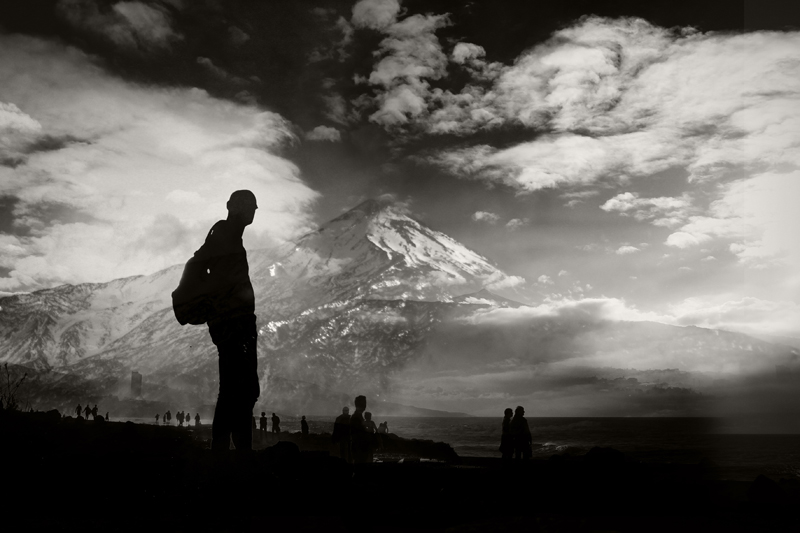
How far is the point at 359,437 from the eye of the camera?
13070 millimetres

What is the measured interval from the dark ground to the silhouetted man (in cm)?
109

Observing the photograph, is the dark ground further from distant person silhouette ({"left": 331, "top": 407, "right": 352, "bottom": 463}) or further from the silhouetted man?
distant person silhouette ({"left": 331, "top": 407, "right": 352, "bottom": 463})

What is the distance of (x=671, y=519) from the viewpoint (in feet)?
14.7

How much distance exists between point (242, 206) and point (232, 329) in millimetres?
1710

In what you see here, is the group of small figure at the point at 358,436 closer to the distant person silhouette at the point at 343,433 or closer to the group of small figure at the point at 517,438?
the distant person silhouette at the point at 343,433

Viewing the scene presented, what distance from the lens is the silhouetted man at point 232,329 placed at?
24.8 feet

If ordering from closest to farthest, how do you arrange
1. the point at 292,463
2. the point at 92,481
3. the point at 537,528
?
the point at 537,528 < the point at 92,481 < the point at 292,463

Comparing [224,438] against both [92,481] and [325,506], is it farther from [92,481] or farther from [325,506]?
[325,506]

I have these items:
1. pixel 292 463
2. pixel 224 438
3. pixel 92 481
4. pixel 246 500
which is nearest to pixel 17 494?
pixel 92 481

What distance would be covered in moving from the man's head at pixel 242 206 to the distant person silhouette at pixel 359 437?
5.75 metres

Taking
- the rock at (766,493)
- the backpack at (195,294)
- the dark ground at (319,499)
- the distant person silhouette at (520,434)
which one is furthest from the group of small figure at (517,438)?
the backpack at (195,294)

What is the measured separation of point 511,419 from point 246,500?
526 inches

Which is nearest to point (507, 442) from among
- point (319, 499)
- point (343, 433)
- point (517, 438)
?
point (517, 438)

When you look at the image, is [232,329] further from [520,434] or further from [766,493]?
[520,434]
